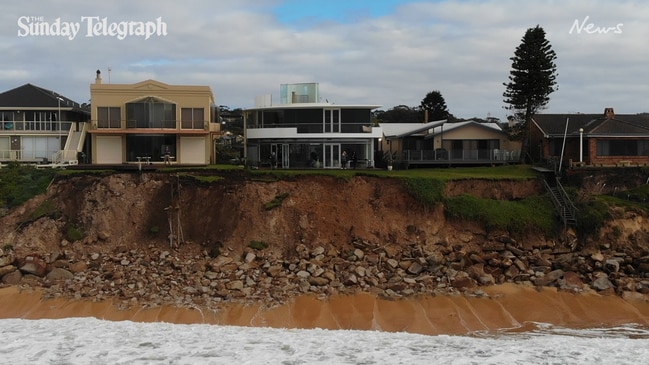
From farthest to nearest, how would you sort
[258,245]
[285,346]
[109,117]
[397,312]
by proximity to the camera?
1. [109,117]
2. [258,245]
3. [397,312]
4. [285,346]

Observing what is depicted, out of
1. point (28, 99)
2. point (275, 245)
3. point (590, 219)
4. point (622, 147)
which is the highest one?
point (28, 99)

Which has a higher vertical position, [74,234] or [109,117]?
[109,117]

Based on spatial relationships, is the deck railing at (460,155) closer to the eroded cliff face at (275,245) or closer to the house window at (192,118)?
the eroded cliff face at (275,245)

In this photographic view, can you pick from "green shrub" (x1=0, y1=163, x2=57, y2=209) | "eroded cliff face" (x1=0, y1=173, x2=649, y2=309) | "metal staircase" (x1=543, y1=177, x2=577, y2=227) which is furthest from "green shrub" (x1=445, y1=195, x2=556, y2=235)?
"green shrub" (x1=0, y1=163, x2=57, y2=209)

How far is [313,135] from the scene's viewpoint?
124 feet

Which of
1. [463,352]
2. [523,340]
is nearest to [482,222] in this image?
[523,340]

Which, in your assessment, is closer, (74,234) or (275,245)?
(275,245)

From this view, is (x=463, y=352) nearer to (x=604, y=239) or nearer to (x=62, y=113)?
(x=604, y=239)

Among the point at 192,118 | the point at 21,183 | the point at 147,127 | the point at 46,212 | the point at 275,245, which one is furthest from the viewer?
the point at 192,118

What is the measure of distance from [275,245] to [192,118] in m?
12.7

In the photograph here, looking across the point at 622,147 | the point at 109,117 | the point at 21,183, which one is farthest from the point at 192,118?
the point at 622,147

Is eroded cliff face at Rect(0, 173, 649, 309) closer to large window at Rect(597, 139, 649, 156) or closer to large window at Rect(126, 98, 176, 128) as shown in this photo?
large window at Rect(597, 139, 649, 156)

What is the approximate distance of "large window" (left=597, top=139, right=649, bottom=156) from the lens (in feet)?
118

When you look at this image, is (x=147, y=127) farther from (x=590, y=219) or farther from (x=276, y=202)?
(x=590, y=219)
